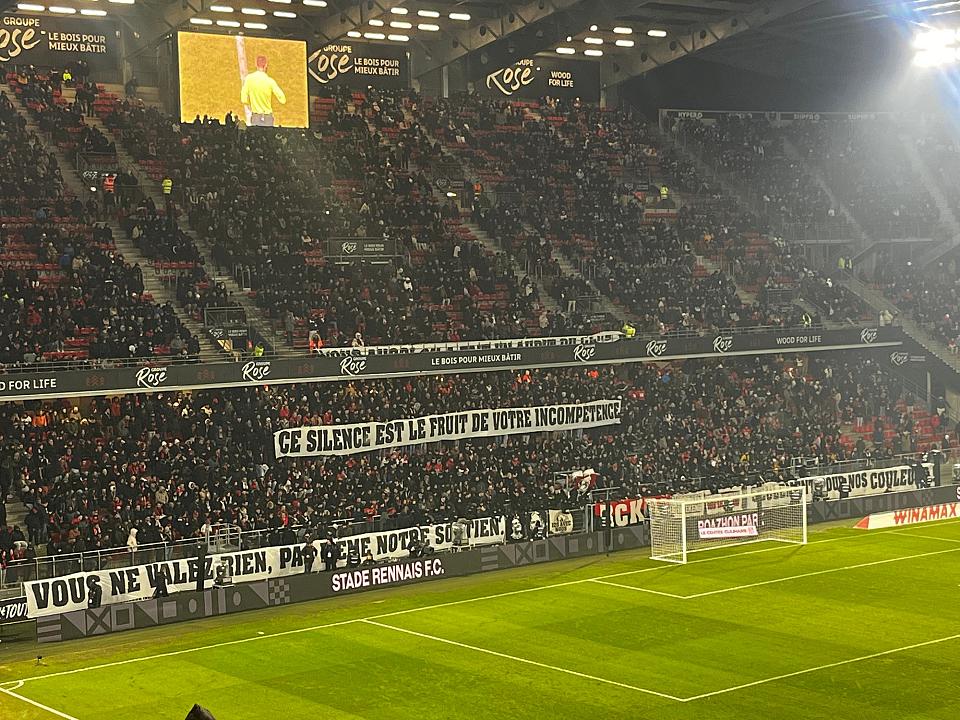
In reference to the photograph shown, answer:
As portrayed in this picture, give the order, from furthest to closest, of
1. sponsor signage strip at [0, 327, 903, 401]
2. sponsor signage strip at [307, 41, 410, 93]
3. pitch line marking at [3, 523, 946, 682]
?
sponsor signage strip at [307, 41, 410, 93] → sponsor signage strip at [0, 327, 903, 401] → pitch line marking at [3, 523, 946, 682]

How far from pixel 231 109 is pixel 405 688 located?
27.1 m

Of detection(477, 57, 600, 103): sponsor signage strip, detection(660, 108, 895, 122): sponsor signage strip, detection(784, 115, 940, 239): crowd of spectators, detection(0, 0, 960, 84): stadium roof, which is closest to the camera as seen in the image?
detection(0, 0, 960, 84): stadium roof

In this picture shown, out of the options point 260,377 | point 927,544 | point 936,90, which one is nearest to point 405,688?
point 260,377

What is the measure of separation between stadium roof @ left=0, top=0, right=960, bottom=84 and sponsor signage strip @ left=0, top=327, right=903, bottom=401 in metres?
10.8

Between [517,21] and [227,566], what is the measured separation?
23055mm

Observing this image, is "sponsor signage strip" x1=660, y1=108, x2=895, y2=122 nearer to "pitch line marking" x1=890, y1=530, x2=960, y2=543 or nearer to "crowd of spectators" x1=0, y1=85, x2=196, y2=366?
"pitch line marking" x1=890, y1=530, x2=960, y2=543

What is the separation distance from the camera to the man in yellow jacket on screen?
4491cm

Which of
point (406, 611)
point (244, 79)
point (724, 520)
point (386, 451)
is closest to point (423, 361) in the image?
point (386, 451)

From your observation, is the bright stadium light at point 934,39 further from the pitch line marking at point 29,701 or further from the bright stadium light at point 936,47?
the pitch line marking at point 29,701

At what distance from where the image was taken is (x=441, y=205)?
46312 millimetres

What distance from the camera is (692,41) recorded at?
50188 mm

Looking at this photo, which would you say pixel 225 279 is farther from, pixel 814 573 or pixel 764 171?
pixel 764 171

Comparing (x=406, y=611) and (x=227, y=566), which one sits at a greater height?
(x=227, y=566)

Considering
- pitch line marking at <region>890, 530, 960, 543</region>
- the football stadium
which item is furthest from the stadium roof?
pitch line marking at <region>890, 530, 960, 543</region>
